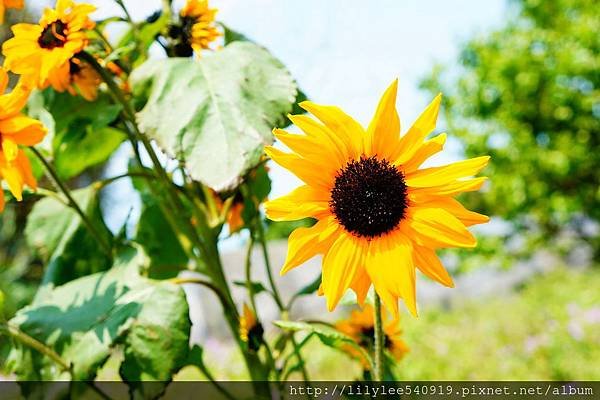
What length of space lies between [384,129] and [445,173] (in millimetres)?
77

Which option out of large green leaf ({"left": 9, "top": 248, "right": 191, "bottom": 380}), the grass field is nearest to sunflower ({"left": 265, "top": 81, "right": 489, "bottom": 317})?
large green leaf ({"left": 9, "top": 248, "right": 191, "bottom": 380})

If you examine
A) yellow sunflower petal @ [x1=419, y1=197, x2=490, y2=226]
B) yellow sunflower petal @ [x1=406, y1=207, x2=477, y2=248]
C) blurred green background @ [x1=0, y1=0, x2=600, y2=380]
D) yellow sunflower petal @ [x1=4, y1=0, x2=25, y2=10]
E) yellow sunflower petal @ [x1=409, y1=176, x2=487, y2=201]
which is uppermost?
yellow sunflower petal @ [x1=409, y1=176, x2=487, y2=201]

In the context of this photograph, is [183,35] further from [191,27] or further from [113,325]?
[113,325]

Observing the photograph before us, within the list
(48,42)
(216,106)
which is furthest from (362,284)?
→ (48,42)

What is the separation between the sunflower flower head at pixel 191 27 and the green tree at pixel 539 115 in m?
4.66

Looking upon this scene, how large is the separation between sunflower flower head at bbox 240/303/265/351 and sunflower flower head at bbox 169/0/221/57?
37 cm

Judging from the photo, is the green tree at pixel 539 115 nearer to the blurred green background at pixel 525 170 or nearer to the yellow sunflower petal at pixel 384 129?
the blurred green background at pixel 525 170

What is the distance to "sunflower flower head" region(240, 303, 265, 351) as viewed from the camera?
0.89 m

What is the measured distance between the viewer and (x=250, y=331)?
897 mm

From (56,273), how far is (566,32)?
217 inches

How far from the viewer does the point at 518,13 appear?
6.26m

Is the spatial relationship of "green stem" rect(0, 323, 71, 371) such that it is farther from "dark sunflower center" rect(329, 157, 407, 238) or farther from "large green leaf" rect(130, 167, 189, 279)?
"dark sunflower center" rect(329, 157, 407, 238)

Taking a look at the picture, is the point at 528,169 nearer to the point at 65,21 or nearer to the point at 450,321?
the point at 450,321

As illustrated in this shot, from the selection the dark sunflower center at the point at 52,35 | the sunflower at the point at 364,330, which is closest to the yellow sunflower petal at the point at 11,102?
the dark sunflower center at the point at 52,35
